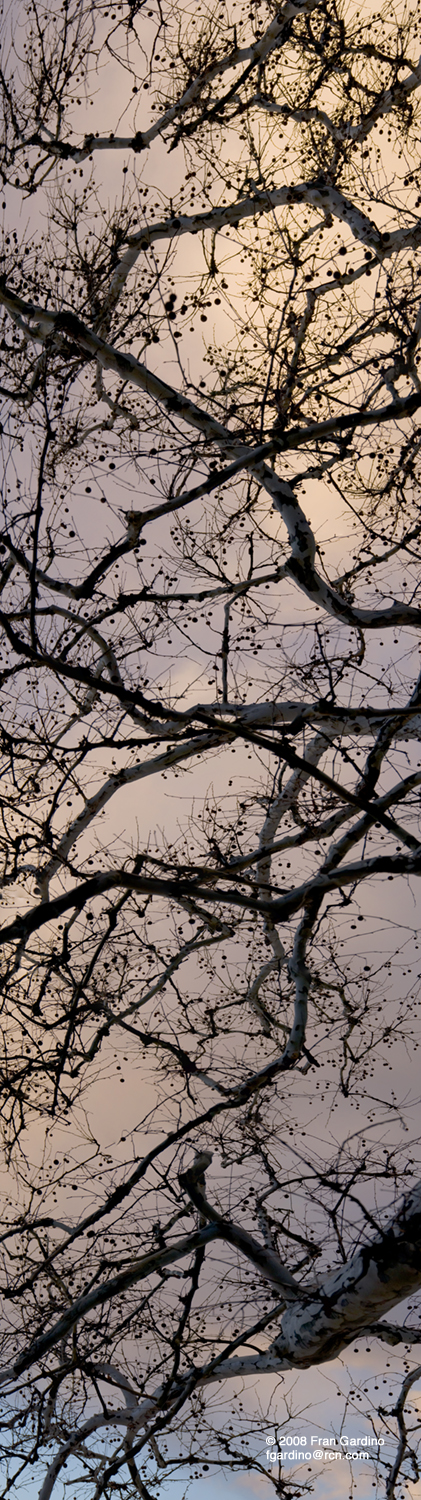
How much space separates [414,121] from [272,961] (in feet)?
21.3

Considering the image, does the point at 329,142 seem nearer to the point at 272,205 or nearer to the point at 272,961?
the point at 272,205

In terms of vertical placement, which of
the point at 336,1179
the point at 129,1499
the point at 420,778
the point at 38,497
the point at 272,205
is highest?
the point at 272,205

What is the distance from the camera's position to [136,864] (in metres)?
3.76

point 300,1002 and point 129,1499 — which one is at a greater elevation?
point 300,1002

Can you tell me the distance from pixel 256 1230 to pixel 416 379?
211 inches

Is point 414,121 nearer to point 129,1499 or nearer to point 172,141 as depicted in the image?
point 172,141

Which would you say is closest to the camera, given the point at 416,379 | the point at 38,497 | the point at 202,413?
the point at 38,497

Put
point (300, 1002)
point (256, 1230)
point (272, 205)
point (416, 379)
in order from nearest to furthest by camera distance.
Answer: point (300, 1002) → point (256, 1230) → point (416, 379) → point (272, 205)

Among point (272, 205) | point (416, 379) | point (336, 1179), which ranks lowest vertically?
point (336, 1179)

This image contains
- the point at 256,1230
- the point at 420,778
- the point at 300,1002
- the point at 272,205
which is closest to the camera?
the point at 420,778

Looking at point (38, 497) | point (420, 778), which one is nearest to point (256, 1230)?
point (420, 778)

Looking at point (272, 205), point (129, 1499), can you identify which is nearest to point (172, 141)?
point (272, 205)

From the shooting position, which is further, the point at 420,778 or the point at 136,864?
the point at 420,778

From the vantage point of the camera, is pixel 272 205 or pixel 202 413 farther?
pixel 272 205
